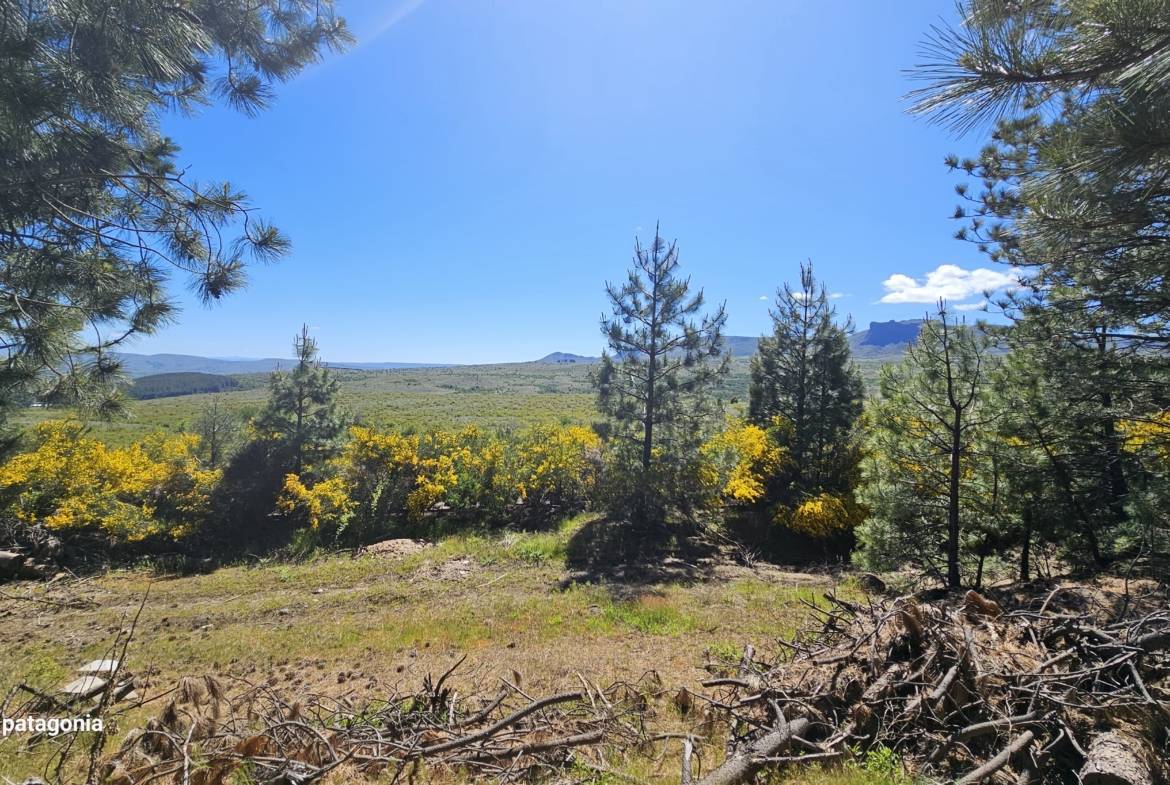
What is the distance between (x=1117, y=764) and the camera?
2.26 metres

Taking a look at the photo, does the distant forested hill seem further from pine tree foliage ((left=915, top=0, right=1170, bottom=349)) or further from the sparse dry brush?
pine tree foliage ((left=915, top=0, right=1170, bottom=349))

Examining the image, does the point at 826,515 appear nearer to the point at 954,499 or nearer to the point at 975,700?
the point at 954,499

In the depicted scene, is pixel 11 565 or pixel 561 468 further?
pixel 561 468

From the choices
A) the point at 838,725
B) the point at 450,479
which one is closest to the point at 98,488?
the point at 450,479

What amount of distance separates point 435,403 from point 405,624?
63620 millimetres

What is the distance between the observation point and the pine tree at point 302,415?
1784cm

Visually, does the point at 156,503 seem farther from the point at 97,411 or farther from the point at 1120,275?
the point at 1120,275

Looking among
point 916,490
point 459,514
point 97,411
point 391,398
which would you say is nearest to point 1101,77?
point 916,490

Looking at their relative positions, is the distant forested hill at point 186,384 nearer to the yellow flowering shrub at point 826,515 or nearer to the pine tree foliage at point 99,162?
the pine tree foliage at point 99,162

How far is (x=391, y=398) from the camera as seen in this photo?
237 feet

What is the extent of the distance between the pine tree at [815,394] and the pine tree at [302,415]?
62.5 feet

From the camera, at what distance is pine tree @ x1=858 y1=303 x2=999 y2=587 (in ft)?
23.4

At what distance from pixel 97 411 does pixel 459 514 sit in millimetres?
12134

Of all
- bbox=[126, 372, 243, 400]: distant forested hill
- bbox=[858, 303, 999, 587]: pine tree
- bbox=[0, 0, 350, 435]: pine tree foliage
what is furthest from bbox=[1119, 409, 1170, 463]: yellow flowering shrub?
bbox=[126, 372, 243, 400]: distant forested hill
